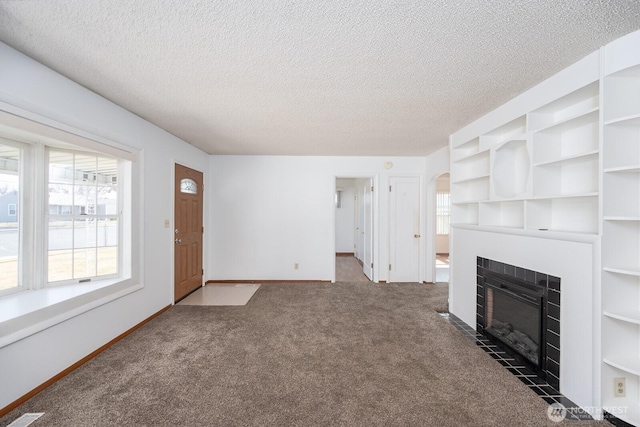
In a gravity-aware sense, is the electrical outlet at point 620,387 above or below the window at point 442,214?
below

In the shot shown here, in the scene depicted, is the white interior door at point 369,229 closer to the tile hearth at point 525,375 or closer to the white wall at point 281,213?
the white wall at point 281,213

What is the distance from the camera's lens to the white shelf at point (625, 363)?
143 cm

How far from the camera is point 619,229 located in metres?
1.56

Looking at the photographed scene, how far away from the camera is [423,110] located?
8.46ft

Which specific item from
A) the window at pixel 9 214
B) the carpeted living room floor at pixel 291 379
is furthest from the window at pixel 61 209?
the carpeted living room floor at pixel 291 379

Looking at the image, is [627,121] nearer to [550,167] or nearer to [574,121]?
[574,121]

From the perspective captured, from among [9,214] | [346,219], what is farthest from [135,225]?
[346,219]

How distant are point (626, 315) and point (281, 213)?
13.6 feet

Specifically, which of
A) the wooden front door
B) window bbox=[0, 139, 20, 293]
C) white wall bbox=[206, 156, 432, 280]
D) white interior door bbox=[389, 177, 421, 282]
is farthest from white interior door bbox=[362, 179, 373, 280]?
window bbox=[0, 139, 20, 293]

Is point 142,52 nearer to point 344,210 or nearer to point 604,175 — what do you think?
point 604,175

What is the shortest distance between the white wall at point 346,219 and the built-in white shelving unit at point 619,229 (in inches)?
247

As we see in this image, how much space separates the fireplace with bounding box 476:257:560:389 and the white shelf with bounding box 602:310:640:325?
306mm

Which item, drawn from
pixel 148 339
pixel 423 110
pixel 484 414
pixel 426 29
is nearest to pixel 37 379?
pixel 148 339

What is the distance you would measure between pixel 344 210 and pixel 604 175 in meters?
6.49
